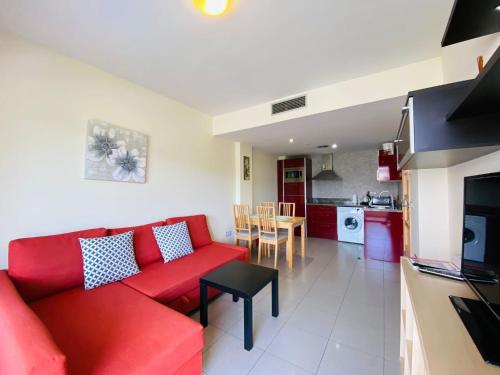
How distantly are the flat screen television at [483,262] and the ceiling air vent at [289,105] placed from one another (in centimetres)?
190

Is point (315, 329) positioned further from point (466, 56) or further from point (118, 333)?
point (466, 56)

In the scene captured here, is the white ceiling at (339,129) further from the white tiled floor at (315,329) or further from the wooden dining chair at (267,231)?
the white tiled floor at (315,329)

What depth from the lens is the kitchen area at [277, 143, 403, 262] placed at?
3.49 meters

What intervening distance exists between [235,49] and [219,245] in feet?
7.61

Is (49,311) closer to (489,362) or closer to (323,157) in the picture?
(489,362)

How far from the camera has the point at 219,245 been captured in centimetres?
284

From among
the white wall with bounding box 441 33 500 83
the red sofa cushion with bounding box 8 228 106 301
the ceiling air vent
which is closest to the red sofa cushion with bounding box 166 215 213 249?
the red sofa cushion with bounding box 8 228 106 301

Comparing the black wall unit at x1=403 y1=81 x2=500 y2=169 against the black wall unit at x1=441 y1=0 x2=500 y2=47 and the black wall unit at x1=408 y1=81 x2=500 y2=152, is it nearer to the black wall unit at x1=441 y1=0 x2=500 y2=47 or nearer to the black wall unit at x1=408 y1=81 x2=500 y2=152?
the black wall unit at x1=408 y1=81 x2=500 y2=152

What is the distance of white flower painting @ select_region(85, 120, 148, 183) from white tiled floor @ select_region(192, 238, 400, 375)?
5.56ft

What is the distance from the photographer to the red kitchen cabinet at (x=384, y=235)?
337 cm

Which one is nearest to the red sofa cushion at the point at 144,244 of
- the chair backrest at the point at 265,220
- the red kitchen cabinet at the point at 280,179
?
the chair backrest at the point at 265,220

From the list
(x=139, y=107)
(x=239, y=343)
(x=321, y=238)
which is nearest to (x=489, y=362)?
(x=239, y=343)

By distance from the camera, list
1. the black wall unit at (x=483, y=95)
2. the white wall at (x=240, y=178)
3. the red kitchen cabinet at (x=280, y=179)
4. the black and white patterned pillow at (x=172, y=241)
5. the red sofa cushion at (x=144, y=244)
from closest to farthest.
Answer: the black wall unit at (x=483, y=95) → the red sofa cushion at (x=144, y=244) → the black and white patterned pillow at (x=172, y=241) → the white wall at (x=240, y=178) → the red kitchen cabinet at (x=280, y=179)

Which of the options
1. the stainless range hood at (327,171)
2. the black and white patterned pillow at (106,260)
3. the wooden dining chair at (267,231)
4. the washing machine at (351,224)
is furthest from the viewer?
the stainless range hood at (327,171)
